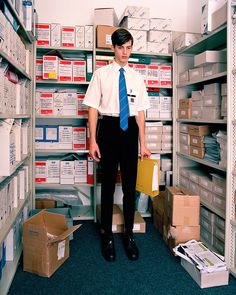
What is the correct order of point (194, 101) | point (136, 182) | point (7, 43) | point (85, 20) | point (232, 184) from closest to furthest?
point (7, 43) < point (232, 184) < point (136, 182) < point (194, 101) < point (85, 20)

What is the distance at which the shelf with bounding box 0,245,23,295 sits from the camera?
1780mm

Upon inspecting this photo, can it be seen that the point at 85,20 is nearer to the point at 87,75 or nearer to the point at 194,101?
the point at 87,75

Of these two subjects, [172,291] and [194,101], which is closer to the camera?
[172,291]

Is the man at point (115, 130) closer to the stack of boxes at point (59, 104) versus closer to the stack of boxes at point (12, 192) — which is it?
the stack of boxes at point (12, 192)

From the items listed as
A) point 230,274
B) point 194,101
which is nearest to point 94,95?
point 194,101

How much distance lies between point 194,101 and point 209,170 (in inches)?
28.2

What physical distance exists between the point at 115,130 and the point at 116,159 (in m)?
0.22

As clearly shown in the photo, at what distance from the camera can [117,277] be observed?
1.97 metres

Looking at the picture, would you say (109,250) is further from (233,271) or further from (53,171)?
(53,171)

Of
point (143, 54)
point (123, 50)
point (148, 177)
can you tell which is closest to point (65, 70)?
point (143, 54)

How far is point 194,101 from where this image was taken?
8.82 ft

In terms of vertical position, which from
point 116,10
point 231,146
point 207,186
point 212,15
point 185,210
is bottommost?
point 185,210

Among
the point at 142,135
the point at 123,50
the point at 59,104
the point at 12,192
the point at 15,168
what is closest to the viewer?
the point at 15,168

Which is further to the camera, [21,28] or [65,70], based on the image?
[65,70]
